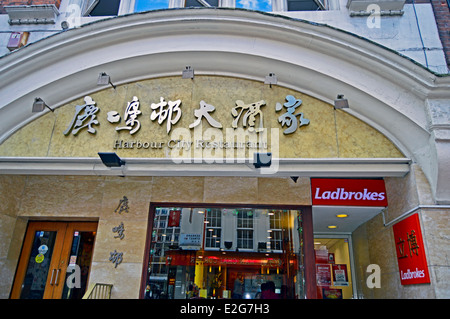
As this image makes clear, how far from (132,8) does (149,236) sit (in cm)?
478

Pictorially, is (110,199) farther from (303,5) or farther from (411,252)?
(303,5)

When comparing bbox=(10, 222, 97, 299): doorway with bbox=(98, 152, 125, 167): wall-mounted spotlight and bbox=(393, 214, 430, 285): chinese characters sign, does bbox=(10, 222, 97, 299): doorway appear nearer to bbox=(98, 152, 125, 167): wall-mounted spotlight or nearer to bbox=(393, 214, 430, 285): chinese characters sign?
bbox=(98, 152, 125, 167): wall-mounted spotlight

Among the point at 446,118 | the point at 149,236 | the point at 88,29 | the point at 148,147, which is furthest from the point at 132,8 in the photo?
the point at 446,118

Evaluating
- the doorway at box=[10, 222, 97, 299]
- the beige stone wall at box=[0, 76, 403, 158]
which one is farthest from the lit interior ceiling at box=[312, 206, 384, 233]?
the doorway at box=[10, 222, 97, 299]

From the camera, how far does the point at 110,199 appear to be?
21.9 feet

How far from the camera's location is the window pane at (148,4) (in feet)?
23.8

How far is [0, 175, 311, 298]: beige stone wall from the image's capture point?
628 cm

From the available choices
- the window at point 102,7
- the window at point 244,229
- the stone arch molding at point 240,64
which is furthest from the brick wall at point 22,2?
the window at point 244,229

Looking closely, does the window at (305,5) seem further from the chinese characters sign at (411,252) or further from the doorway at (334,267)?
the doorway at (334,267)

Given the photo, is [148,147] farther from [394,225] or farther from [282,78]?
[394,225]

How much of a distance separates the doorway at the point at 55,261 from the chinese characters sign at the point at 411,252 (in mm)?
5644

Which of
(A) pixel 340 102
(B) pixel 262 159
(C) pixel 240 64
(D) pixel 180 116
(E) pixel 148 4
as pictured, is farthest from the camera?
(E) pixel 148 4

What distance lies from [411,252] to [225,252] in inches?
123

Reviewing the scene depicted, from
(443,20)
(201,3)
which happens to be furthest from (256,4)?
(443,20)
